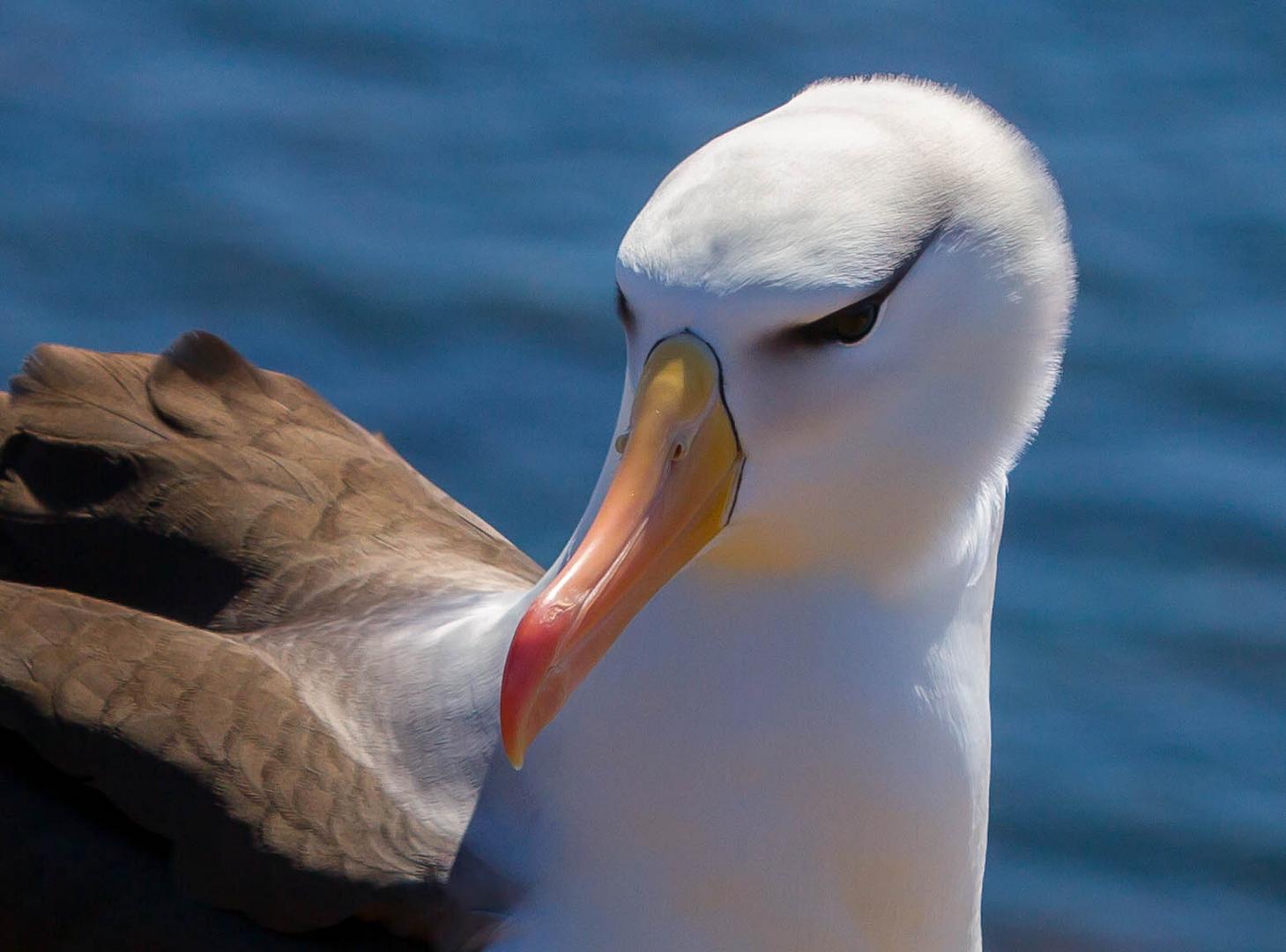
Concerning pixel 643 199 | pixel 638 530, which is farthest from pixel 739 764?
pixel 643 199

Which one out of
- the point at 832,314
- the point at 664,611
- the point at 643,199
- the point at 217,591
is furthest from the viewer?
the point at 643,199

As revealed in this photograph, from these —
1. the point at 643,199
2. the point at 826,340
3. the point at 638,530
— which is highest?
the point at 643,199

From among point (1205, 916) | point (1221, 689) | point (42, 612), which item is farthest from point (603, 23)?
point (42, 612)

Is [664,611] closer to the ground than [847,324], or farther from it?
closer to the ground

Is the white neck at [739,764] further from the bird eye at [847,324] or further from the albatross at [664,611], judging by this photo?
the bird eye at [847,324]

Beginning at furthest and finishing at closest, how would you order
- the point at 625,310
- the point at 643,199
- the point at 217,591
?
the point at 643,199
the point at 217,591
the point at 625,310

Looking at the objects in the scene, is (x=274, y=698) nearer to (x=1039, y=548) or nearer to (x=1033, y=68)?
(x=1039, y=548)

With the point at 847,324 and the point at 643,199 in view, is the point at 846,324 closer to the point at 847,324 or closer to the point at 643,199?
the point at 847,324

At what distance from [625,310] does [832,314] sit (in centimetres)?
31

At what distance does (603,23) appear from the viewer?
7.53 metres

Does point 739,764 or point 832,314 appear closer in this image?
point 832,314

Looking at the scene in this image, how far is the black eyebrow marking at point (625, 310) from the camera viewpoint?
10.2 ft

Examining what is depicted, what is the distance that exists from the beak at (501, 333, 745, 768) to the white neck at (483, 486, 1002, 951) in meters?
0.34

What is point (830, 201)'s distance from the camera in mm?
3014
